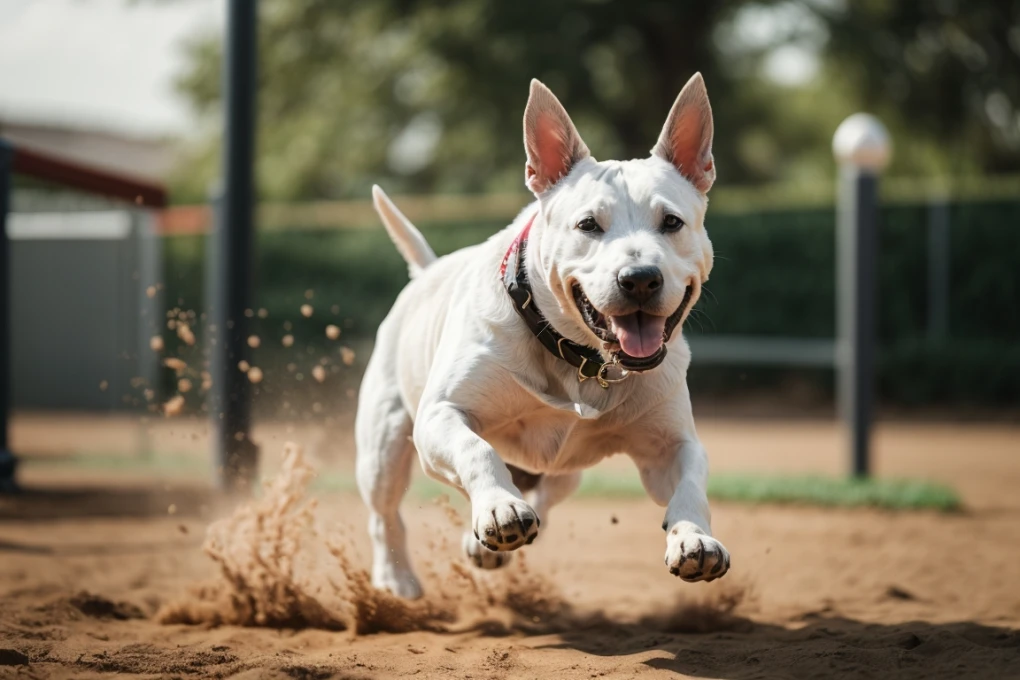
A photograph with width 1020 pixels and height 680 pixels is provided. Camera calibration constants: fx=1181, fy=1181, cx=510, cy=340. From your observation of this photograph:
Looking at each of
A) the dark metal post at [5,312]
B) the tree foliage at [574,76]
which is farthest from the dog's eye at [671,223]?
the tree foliage at [574,76]

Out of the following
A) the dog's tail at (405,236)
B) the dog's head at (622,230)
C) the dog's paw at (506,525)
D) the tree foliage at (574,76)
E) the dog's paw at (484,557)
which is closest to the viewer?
the dog's paw at (506,525)

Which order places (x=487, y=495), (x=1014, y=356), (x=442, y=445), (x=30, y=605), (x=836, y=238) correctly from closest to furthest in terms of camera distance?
1. (x=487, y=495)
2. (x=442, y=445)
3. (x=30, y=605)
4. (x=1014, y=356)
5. (x=836, y=238)

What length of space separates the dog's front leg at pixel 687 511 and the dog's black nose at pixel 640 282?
68 centimetres

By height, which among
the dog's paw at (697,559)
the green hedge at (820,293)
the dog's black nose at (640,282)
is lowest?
the dog's paw at (697,559)

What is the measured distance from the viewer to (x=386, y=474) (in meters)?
4.89

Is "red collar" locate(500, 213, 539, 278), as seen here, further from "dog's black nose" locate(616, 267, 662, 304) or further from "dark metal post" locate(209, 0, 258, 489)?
"dark metal post" locate(209, 0, 258, 489)

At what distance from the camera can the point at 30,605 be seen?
190 inches

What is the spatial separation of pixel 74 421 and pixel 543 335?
1200 cm

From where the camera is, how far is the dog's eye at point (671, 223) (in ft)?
11.9

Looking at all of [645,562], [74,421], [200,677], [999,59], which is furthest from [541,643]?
[999,59]

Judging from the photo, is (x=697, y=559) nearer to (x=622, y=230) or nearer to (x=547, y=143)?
(x=622, y=230)

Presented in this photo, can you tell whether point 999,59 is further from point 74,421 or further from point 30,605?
point 30,605

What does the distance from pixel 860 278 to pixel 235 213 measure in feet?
14.0

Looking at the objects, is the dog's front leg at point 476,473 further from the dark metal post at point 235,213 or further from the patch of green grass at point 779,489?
the dark metal post at point 235,213
